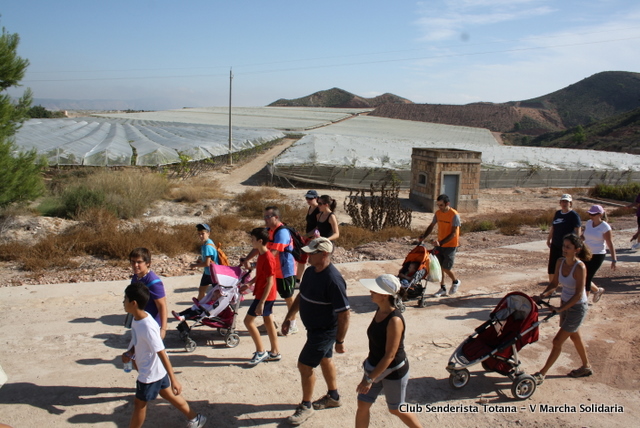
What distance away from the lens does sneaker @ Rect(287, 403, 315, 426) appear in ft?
14.2

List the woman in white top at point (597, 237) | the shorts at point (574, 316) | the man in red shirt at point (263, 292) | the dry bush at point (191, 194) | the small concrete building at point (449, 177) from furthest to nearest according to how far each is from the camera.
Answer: the small concrete building at point (449, 177) < the dry bush at point (191, 194) < the woman in white top at point (597, 237) < the man in red shirt at point (263, 292) < the shorts at point (574, 316)

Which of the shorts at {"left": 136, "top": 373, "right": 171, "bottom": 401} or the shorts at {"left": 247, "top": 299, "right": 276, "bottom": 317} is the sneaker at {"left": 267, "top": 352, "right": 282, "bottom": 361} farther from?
the shorts at {"left": 136, "top": 373, "right": 171, "bottom": 401}

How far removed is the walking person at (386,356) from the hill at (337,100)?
109 m

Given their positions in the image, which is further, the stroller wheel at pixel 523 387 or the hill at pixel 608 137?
the hill at pixel 608 137

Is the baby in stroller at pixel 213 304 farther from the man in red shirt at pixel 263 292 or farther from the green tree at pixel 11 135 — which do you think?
the green tree at pixel 11 135

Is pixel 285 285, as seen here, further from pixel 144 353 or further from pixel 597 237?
pixel 597 237

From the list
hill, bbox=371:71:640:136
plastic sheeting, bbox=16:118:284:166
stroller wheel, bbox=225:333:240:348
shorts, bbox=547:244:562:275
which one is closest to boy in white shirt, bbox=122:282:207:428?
Result: stroller wheel, bbox=225:333:240:348

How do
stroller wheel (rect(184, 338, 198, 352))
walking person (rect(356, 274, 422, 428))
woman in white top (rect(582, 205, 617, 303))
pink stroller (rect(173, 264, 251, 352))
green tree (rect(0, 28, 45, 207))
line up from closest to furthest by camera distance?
walking person (rect(356, 274, 422, 428))
stroller wheel (rect(184, 338, 198, 352))
pink stroller (rect(173, 264, 251, 352))
woman in white top (rect(582, 205, 617, 303))
green tree (rect(0, 28, 45, 207))

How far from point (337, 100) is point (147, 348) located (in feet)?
387

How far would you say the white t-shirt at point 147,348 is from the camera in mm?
3855

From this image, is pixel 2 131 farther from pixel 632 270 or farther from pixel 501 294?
pixel 632 270

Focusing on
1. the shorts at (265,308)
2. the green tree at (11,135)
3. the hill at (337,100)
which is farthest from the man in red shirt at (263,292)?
the hill at (337,100)

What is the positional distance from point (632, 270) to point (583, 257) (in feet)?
16.2

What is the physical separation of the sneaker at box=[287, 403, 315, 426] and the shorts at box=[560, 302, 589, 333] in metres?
2.76
